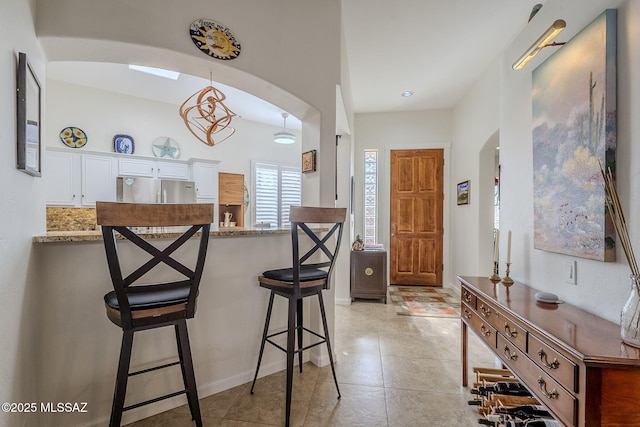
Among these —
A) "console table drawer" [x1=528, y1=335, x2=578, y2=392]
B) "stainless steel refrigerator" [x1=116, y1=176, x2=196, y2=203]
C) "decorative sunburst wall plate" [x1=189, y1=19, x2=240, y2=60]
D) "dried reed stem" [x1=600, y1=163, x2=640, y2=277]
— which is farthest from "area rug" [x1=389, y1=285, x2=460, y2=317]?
"stainless steel refrigerator" [x1=116, y1=176, x2=196, y2=203]

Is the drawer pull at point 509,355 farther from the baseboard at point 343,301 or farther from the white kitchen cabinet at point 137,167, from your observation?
the white kitchen cabinet at point 137,167

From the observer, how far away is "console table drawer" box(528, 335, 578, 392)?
41.6 inches

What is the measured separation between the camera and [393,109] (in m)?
5.08

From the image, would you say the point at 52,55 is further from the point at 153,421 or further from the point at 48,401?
the point at 153,421

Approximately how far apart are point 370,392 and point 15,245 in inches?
83.3

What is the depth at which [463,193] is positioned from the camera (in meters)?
4.50

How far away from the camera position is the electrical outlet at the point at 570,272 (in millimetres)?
1583

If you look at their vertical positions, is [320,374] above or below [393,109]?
below

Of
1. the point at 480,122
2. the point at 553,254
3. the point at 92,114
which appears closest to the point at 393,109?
the point at 480,122

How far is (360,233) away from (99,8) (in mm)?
4287

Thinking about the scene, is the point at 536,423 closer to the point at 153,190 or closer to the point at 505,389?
the point at 505,389

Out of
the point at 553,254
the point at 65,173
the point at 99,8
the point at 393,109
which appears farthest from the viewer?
the point at 393,109

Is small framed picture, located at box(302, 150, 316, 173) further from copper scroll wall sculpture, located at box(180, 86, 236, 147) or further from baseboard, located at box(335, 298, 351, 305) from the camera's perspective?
baseboard, located at box(335, 298, 351, 305)

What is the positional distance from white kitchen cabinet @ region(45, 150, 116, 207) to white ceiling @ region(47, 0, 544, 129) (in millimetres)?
1095
